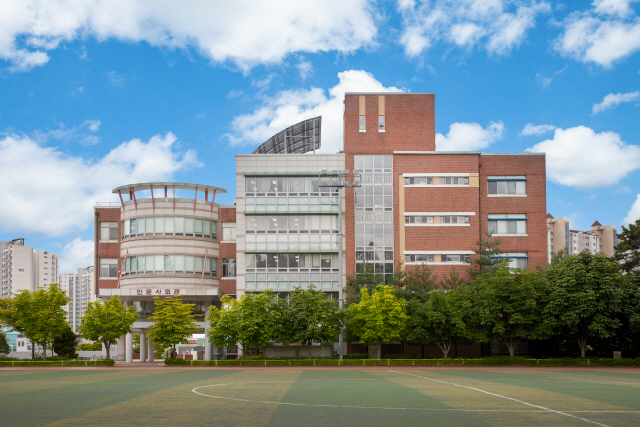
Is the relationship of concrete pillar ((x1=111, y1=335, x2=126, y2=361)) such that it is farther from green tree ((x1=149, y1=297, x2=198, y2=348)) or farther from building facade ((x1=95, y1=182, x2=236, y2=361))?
green tree ((x1=149, y1=297, x2=198, y2=348))

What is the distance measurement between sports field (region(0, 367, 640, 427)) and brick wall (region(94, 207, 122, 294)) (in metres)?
39.5

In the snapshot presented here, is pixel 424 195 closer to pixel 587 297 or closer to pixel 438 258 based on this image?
pixel 438 258

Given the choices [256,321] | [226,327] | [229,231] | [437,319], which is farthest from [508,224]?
[226,327]

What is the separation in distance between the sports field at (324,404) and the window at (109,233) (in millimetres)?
40510

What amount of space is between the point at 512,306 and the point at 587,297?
19.9ft

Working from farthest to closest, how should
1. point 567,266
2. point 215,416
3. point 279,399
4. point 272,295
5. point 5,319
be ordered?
point 5,319, point 272,295, point 567,266, point 279,399, point 215,416

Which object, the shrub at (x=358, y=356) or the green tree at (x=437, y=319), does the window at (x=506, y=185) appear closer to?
the green tree at (x=437, y=319)

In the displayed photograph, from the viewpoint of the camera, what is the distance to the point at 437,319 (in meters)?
52.2

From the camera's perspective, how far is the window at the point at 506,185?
6875cm

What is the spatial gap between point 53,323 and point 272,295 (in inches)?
857

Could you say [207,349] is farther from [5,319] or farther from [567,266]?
[567,266]

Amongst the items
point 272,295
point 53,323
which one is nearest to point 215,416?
point 272,295

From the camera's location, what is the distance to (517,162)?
69062 millimetres

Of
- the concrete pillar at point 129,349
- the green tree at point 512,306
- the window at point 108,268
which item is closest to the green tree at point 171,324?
the concrete pillar at point 129,349
